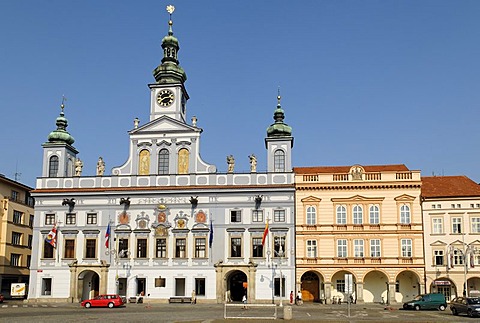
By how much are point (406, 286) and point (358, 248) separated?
19.3 ft

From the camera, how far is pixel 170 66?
62344 mm

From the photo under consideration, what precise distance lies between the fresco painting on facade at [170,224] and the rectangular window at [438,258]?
13.0 meters

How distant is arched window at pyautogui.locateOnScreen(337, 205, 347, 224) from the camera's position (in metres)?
55.7

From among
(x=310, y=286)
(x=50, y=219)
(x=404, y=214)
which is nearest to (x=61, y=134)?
(x=50, y=219)

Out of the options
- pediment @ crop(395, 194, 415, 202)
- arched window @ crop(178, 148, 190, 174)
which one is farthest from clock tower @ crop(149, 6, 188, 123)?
pediment @ crop(395, 194, 415, 202)

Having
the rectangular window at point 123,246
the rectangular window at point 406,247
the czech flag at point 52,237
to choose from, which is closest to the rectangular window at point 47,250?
the czech flag at point 52,237

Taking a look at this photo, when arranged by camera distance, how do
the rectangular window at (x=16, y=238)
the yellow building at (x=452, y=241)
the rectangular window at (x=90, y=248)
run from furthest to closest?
the rectangular window at (x=16, y=238)
the rectangular window at (x=90, y=248)
the yellow building at (x=452, y=241)

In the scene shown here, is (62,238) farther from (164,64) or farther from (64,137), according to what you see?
(164,64)

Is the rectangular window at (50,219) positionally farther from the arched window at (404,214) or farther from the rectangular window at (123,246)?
the arched window at (404,214)

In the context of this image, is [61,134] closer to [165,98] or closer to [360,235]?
[165,98]

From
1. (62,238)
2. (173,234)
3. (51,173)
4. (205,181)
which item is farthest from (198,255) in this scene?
(51,173)

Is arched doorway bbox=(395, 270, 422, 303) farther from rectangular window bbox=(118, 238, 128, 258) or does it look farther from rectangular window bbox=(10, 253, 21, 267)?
rectangular window bbox=(10, 253, 21, 267)

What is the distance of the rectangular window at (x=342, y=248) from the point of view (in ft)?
181

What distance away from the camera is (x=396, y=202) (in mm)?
55188
